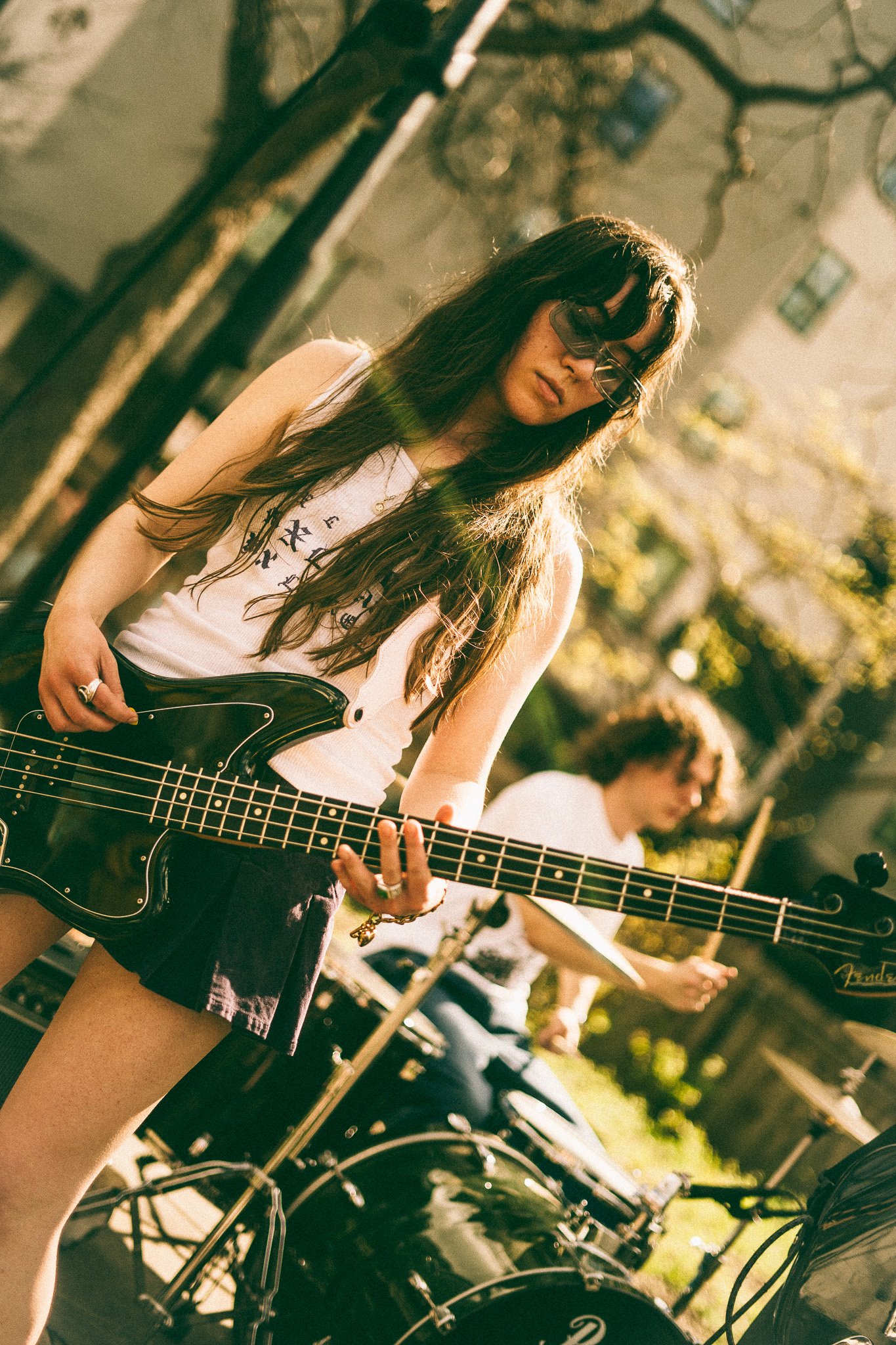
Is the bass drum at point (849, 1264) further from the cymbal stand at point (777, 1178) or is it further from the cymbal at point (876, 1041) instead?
the cymbal stand at point (777, 1178)

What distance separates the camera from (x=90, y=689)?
1.86m

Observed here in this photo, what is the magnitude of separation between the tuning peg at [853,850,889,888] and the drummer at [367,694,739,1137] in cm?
87

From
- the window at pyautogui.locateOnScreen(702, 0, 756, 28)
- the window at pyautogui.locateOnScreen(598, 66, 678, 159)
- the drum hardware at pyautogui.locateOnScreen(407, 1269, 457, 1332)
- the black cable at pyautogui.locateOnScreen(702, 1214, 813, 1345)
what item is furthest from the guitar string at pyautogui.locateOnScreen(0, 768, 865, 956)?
the window at pyautogui.locateOnScreen(598, 66, 678, 159)

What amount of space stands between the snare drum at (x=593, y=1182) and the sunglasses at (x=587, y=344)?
2167 millimetres

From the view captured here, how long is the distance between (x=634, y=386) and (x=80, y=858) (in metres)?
1.54

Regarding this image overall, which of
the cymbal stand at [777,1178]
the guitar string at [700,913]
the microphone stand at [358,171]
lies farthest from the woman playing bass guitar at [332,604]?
the cymbal stand at [777,1178]

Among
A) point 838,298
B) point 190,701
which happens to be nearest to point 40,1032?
point 190,701

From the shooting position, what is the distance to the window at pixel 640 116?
11.3m

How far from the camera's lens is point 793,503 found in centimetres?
1062

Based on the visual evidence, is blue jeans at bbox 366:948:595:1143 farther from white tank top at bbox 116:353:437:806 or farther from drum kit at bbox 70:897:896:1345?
white tank top at bbox 116:353:437:806

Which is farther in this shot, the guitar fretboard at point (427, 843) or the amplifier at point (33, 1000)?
the amplifier at point (33, 1000)

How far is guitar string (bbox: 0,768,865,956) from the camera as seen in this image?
1.88 m

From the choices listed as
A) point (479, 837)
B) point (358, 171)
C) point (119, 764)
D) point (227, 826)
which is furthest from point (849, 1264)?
point (358, 171)

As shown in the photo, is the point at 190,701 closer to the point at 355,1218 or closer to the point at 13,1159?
the point at 13,1159
